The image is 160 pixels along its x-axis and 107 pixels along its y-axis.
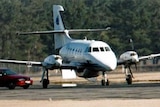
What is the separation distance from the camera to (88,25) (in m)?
120

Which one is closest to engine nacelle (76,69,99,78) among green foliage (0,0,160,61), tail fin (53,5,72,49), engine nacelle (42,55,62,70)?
engine nacelle (42,55,62,70)

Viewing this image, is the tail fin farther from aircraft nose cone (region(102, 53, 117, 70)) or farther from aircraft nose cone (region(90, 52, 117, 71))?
aircraft nose cone (region(102, 53, 117, 70))

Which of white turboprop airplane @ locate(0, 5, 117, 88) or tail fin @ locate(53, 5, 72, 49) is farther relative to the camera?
tail fin @ locate(53, 5, 72, 49)

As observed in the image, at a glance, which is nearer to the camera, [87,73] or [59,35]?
[87,73]

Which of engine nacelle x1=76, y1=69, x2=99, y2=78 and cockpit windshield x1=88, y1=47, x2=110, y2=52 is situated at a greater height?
cockpit windshield x1=88, y1=47, x2=110, y2=52

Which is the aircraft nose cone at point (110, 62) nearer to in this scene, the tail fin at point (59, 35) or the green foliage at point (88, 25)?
the tail fin at point (59, 35)

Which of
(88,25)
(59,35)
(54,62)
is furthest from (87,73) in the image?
(88,25)

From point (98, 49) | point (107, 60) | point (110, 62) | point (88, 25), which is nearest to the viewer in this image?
point (110, 62)

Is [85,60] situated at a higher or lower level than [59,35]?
lower

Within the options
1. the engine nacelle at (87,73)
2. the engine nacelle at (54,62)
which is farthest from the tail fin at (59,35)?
the engine nacelle at (54,62)

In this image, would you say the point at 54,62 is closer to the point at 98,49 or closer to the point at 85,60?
the point at 85,60

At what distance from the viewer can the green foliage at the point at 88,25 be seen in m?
113

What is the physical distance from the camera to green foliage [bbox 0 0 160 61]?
113m

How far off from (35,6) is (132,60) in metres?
102
